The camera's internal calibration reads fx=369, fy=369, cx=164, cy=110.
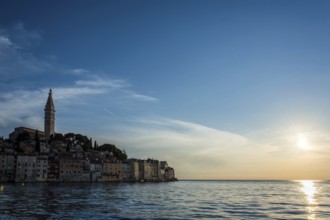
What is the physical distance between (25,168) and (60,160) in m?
12.7

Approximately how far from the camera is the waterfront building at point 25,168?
11975cm

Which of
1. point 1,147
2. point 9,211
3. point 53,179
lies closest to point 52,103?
point 1,147

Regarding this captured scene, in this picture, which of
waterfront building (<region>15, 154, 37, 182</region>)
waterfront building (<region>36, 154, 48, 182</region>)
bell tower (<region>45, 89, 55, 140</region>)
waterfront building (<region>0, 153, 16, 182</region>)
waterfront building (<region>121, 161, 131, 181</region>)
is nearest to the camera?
waterfront building (<region>0, 153, 16, 182</region>)

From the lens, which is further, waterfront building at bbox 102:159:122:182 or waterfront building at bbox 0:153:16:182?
waterfront building at bbox 102:159:122:182

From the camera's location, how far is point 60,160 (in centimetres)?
13012

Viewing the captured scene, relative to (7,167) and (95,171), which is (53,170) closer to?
(7,167)

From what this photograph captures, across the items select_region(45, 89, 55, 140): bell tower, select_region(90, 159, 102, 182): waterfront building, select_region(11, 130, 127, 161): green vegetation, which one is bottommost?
select_region(90, 159, 102, 182): waterfront building

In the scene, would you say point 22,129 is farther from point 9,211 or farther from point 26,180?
point 9,211

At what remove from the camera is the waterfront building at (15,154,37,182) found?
11975 cm

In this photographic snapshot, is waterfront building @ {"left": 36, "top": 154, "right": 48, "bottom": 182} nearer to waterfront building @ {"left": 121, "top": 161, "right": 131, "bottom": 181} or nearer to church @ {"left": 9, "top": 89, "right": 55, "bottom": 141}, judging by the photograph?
church @ {"left": 9, "top": 89, "right": 55, "bottom": 141}

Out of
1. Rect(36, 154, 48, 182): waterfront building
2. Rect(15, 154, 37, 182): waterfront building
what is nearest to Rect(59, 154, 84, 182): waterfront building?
Rect(36, 154, 48, 182): waterfront building

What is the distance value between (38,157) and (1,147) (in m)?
17.4

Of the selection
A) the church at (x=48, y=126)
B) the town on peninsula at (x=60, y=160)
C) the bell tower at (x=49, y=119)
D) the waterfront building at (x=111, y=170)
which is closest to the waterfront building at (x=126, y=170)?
the town on peninsula at (x=60, y=160)

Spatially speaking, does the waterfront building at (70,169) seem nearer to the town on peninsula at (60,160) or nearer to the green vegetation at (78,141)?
the town on peninsula at (60,160)
